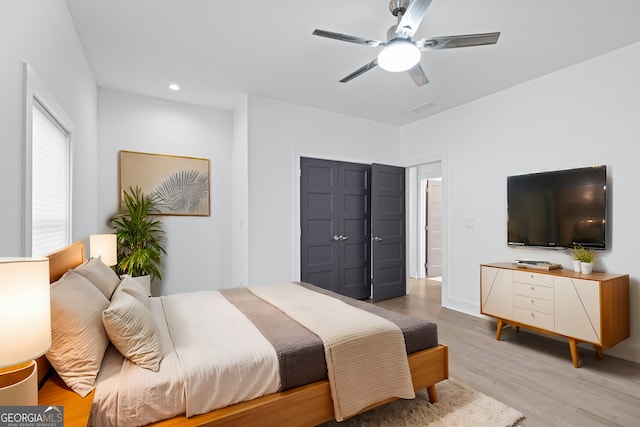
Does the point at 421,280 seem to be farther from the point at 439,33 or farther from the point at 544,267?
the point at 439,33

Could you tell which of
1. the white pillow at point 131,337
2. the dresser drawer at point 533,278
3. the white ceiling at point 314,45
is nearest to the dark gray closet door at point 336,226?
the white ceiling at point 314,45

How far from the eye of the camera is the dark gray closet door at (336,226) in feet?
14.4

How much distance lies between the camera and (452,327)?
3592 mm

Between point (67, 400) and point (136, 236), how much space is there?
111 inches

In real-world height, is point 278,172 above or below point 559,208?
above

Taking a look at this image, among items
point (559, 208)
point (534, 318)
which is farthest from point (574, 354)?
point (559, 208)

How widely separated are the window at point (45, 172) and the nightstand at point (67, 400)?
66cm

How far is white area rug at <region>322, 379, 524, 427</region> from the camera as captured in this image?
188cm

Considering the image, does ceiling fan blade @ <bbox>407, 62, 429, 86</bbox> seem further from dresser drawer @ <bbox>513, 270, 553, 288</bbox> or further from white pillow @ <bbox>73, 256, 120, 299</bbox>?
white pillow @ <bbox>73, 256, 120, 299</bbox>

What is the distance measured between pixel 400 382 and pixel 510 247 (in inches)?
102

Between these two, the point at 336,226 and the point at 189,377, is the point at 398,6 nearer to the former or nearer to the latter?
the point at 189,377

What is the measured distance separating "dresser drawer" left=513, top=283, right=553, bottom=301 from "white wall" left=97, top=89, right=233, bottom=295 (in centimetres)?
356

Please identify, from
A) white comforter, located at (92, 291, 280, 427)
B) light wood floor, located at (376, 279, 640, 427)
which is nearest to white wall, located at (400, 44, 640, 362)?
light wood floor, located at (376, 279, 640, 427)

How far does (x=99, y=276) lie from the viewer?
1.97 m
